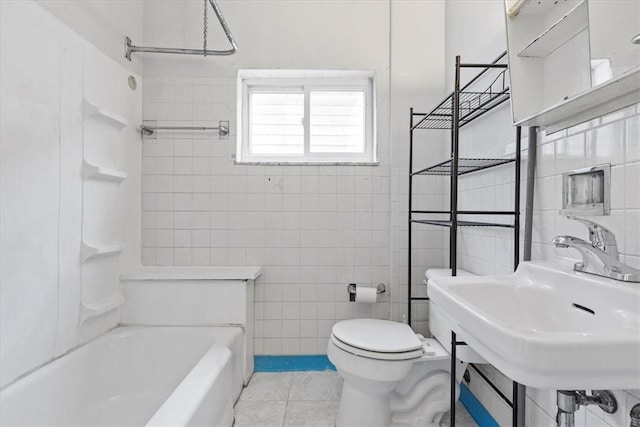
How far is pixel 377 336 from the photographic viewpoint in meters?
1.40

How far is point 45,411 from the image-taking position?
1.16 meters

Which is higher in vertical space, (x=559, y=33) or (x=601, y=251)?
(x=559, y=33)

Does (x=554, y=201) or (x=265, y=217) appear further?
(x=265, y=217)

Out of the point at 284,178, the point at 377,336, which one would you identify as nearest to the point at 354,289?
the point at 377,336

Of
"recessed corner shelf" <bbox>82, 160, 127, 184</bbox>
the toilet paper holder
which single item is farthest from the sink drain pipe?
"recessed corner shelf" <bbox>82, 160, 127, 184</bbox>

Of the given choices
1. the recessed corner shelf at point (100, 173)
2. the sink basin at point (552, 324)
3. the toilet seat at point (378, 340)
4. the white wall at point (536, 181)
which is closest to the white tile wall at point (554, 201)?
the white wall at point (536, 181)

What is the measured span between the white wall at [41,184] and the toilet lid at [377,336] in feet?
4.05

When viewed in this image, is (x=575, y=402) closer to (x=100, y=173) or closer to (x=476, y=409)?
(x=476, y=409)

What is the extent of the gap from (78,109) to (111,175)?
34 cm

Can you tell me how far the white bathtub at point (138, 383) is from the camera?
1.04 meters

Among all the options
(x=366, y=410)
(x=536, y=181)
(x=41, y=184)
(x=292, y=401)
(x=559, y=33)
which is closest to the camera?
(x=559, y=33)

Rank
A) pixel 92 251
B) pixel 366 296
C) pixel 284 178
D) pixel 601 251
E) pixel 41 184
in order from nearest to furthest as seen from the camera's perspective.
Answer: pixel 601 251, pixel 41 184, pixel 92 251, pixel 366 296, pixel 284 178

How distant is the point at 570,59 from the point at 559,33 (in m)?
0.11

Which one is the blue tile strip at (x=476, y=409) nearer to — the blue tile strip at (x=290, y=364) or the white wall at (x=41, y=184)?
the blue tile strip at (x=290, y=364)
